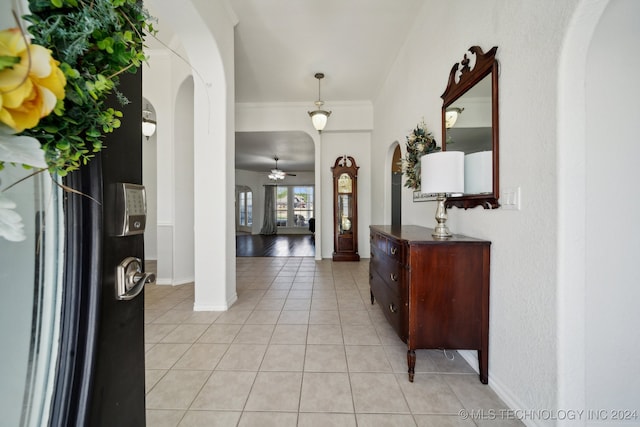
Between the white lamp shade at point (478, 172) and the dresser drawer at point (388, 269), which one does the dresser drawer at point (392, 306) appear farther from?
the white lamp shade at point (478, 172)

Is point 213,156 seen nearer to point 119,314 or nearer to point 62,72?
point 119,314

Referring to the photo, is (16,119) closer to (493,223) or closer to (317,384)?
(317,384)

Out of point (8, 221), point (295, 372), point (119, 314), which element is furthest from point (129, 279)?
point (295, 372)

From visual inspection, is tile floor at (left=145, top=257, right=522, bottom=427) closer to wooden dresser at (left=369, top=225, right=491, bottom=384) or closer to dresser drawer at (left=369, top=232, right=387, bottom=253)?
wooden dresser at (left=369, top=225, right=491, bottom=384)

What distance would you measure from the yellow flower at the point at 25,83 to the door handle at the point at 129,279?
1.53 ft

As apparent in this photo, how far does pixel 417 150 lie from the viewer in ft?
8.38

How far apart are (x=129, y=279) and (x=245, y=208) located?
1178 cm

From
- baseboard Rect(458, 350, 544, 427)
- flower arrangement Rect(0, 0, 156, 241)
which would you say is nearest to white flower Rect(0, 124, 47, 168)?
flower arrangement Rect(0, 0, 156, 241)

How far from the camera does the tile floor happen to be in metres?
1.49

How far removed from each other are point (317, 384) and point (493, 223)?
1.52m

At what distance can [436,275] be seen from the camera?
1.71 m

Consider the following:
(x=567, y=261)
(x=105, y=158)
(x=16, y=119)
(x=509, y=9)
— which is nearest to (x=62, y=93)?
(x=16, y=119)

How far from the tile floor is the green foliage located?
1.57 meters

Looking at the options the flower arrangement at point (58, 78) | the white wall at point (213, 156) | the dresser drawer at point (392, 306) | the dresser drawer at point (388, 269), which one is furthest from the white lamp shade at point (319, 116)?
the flower arrangement at point (58, 78)
